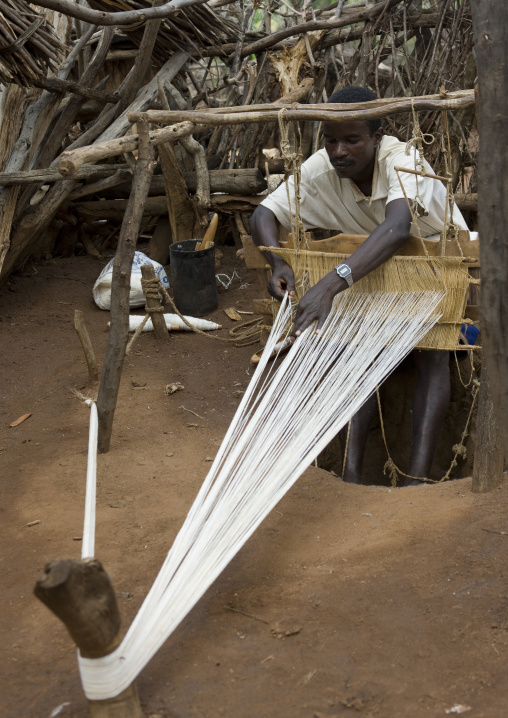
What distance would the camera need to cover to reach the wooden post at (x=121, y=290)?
2.62m

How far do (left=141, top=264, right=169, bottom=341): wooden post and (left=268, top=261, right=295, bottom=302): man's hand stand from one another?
1043 mm

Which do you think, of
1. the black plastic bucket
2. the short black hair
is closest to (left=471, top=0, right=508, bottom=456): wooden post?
the short black hair

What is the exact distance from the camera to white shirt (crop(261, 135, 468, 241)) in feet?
9.25

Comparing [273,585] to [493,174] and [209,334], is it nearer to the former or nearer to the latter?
[493,174]

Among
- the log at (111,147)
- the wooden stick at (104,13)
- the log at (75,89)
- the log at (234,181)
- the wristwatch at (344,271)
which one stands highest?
the wooden stick at (104,13)

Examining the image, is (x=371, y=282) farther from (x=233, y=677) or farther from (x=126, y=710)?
(x=126, y=710)

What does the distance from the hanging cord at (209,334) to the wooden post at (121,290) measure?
36.1 inches

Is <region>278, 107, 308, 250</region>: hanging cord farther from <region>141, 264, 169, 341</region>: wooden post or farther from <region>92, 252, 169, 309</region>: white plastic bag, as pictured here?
<region>92, 252, 169, 309</region>: white plastic bag

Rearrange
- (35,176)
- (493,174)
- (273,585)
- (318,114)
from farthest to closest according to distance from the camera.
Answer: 1. (35,176)
2. (318,114)
3. (273,585)
4. (493,174)

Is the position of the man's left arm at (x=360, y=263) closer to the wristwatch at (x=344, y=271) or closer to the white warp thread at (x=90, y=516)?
the wristwatch at (x=344, y=271)

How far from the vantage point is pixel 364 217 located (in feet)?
10.5

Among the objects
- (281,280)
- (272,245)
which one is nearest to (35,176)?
(272,245)

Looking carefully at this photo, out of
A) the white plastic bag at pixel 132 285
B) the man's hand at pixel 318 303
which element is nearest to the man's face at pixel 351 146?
the man's hand at pixel 318 303

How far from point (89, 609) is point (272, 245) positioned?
2081 millimetres
